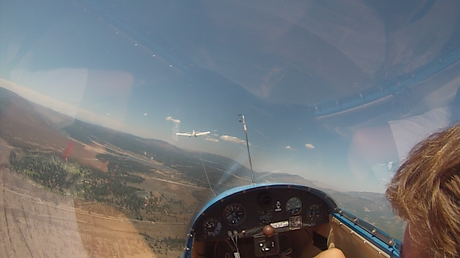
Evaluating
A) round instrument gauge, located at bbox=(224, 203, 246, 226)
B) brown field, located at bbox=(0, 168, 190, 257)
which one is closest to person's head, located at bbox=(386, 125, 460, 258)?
round instrument gauge, located at bbox=(224, 203, 246, 226)

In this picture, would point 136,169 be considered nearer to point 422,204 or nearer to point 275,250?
point 275,250

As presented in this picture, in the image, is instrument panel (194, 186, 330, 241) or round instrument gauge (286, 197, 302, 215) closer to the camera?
instrument panel (194, 186, 330, 241)

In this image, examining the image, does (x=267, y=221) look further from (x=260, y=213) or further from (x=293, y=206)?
(x=293, y=206)

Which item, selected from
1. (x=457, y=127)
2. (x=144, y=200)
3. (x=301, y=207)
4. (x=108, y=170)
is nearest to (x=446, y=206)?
(x=457, y=127)

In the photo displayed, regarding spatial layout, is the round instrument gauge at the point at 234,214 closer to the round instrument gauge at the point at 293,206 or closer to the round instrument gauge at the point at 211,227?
the round instrument gauge at the point at 211,227

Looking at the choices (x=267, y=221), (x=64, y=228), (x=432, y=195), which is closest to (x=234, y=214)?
(x=267, y=221)

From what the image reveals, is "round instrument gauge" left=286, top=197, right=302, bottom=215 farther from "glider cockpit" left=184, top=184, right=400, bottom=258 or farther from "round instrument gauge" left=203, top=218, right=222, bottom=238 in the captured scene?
"round instrument gauge" left=203, top=218, right=222, bottom=238

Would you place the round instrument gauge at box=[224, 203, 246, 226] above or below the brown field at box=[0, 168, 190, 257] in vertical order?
above
